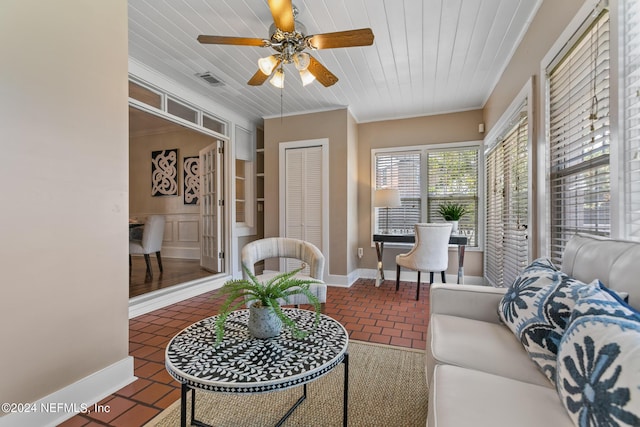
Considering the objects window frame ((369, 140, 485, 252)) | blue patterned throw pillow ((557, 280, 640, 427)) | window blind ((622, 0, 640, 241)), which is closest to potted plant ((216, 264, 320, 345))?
blue patterned throw pillow ((557, 280, 640, 427))

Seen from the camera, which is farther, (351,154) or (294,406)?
(351,154)

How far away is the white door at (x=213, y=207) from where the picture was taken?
13.7ft

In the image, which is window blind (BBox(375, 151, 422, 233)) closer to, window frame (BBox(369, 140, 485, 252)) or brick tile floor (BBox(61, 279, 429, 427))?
window frame (BBox(369, 140, 485, 252))

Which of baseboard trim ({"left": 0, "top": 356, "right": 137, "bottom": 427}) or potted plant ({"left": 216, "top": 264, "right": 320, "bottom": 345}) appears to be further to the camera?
baseboard trim ({"left": 0, "top": 356, "right": 137, "bottom": 427})

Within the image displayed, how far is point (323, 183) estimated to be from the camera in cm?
415

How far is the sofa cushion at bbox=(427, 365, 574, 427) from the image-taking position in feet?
2.62

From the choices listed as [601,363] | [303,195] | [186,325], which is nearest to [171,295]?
[186,325]

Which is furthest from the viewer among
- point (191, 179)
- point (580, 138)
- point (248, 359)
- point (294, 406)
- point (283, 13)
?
point (191, 179)

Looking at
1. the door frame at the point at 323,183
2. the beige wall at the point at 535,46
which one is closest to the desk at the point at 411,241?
the door frame at the point at 323,183

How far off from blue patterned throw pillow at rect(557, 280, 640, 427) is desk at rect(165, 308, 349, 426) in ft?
2.32

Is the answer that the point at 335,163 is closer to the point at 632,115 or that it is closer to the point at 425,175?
the point at 425,175

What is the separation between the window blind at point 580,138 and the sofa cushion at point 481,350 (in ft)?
2.41

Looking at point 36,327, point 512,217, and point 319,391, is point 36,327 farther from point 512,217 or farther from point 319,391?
point 512,217

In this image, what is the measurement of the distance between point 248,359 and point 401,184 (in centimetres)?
388
